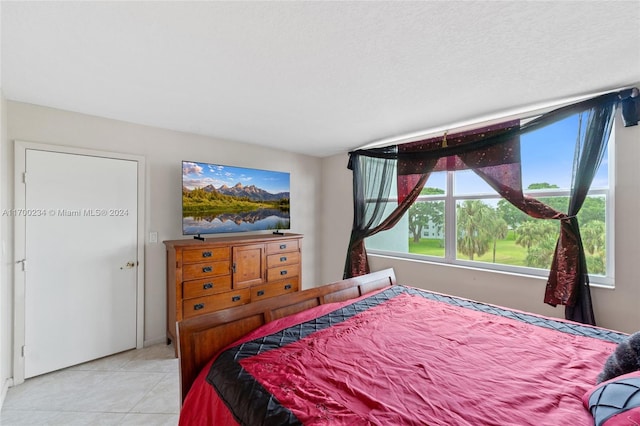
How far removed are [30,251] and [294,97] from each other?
2.61 metres

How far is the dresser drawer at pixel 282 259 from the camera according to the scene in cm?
328

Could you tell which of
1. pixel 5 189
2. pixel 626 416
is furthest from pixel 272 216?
pixel 626 416

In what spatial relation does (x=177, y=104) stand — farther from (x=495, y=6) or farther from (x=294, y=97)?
(x=495, y=6)

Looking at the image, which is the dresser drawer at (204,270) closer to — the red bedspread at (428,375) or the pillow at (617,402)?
the red bedspread at (428,375)

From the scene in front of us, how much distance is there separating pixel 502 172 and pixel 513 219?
1.63 feet

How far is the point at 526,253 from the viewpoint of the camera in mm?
2566

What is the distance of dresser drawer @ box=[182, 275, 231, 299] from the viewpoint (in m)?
2.64

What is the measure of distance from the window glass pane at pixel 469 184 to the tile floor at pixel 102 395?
333 cm

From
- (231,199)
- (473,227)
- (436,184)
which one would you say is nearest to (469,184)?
(436,184)

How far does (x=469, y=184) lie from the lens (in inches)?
116

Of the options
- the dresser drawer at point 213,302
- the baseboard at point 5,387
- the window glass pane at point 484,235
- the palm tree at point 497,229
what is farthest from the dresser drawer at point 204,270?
the palm tree at point 497,229

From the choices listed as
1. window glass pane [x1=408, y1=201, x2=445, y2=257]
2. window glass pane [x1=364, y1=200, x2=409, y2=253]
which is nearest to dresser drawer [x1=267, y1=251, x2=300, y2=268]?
window glass pane [x1=364, y1=200, x2=409, y2=253]

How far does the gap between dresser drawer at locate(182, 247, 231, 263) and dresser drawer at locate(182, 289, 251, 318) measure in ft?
1.30

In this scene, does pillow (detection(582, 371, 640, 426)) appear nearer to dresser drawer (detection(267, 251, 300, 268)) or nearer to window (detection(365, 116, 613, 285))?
window (detection(365, 116, 613, 285))
